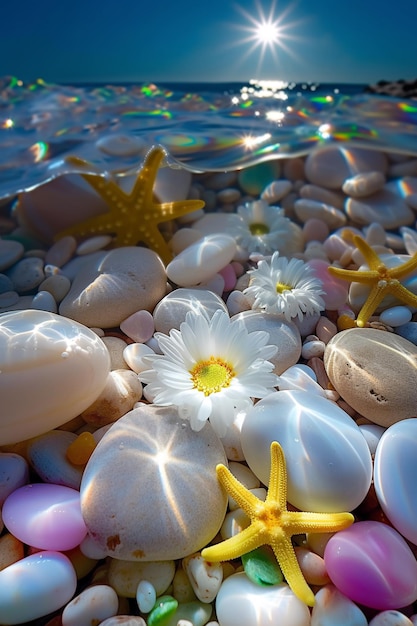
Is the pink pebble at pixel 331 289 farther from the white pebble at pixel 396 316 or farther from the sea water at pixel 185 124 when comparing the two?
the sea water at pixel 185 124

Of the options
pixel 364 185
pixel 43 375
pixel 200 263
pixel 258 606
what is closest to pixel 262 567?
pixel 258 606

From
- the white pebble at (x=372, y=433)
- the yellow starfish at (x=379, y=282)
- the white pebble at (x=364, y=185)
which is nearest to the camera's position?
the white pebble at (x=372, y=433)

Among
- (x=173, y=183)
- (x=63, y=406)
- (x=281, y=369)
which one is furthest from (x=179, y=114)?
(x=63, y=406)

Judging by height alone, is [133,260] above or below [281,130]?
below

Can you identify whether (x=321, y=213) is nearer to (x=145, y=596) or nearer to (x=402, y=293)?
(x=402, y=293)

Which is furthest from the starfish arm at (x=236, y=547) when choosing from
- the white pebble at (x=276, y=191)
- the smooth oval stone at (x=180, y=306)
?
the white pebble at (x=276, y=191)

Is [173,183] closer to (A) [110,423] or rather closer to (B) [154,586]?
(A) [110,423]
